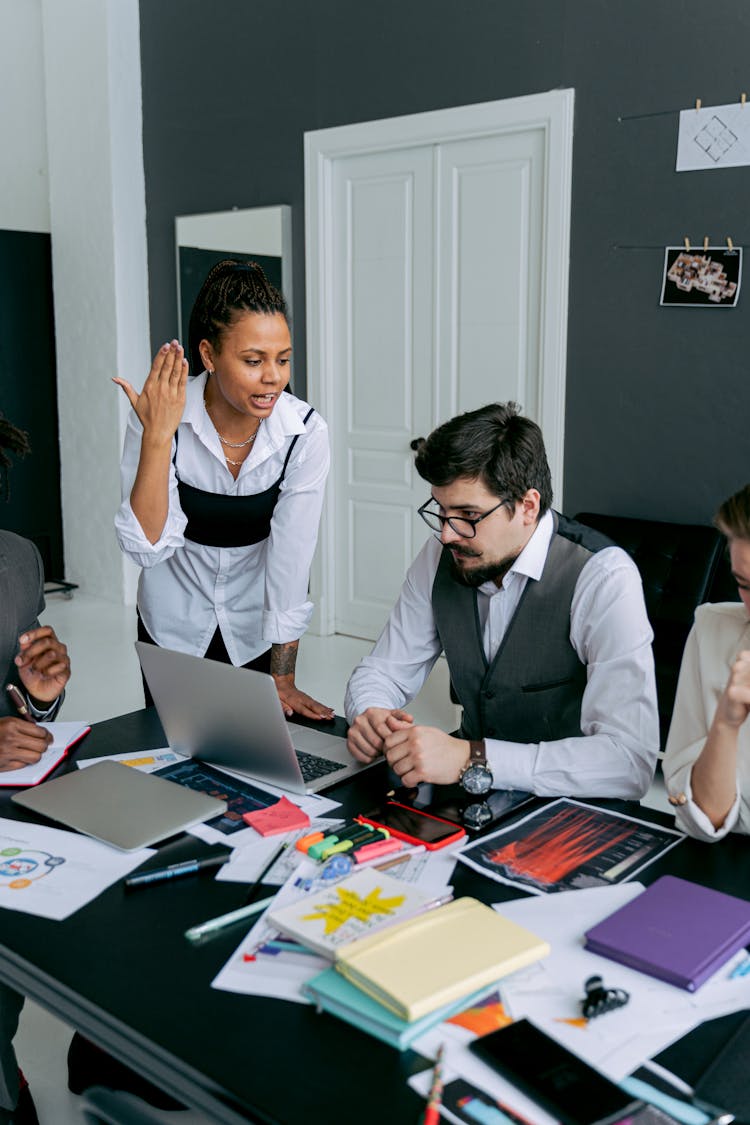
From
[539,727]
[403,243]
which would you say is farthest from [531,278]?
[539,727]

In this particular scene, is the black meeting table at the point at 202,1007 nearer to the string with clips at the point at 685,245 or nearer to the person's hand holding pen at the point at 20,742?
the person's hand holding pen at the point at 20,742

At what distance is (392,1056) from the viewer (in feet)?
3.34

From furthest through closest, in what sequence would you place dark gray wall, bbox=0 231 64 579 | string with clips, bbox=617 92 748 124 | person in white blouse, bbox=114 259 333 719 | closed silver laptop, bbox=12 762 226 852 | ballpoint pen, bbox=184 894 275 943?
1. dark gray wall, bbox=0 231 64 579
2. string with clips, bbox=617 92 748 124
3. person in white blouse, bbox=114 259 333 719
4. closed silver laptop, bbox=12 762 226 852
5. ballpoint pen, bbox=184 894 275 943

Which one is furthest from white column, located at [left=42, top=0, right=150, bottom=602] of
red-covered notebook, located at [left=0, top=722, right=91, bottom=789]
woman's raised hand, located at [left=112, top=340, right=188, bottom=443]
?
red-covered notebook, located at [left=0, top=722, right=91, bottom=789]

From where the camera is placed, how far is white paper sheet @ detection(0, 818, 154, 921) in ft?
4.38

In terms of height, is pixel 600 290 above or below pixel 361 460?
above

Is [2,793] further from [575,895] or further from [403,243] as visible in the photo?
[403,243]

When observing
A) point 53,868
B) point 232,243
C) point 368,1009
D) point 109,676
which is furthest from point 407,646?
point 232,243

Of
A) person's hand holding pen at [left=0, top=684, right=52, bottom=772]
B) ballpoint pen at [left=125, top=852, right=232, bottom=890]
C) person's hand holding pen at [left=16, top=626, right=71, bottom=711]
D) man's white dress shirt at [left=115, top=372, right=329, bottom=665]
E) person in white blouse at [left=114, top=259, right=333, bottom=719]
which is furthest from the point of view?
man's white dress shirt at [left=115, top=372, right=329, bottom=665]

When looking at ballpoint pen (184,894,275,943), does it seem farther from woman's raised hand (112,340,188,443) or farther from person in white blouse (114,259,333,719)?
woman's raised hand (112,340,188,443)

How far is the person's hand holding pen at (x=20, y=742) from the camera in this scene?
1.74 metres

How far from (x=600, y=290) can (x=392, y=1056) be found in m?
3.48

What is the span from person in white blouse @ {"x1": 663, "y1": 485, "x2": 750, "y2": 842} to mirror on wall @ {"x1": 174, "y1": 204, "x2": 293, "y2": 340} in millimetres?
3733

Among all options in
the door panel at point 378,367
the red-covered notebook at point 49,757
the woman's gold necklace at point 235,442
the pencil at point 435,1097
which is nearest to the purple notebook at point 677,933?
the pencil at point 435,1097
